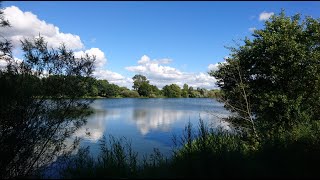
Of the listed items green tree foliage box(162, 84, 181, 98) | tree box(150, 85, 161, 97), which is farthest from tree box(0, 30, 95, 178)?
green tree foliage box(162, 84, 181, 98)

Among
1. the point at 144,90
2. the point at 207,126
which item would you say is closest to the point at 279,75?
the point at 207,126

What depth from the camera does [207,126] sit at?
38.6 feet

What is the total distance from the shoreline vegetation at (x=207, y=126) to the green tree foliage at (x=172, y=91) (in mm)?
127340

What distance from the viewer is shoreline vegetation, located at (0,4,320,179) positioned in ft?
15.6

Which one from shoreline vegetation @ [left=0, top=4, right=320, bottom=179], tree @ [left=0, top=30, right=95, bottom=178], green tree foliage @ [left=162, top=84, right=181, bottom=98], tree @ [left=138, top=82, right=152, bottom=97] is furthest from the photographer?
green tree foliage @ [left=162, top=84, right=181, bottom=98]

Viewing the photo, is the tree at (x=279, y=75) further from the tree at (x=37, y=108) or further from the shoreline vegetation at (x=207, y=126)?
the tree at (x=37, y=108)

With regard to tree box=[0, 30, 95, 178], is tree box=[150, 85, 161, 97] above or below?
above

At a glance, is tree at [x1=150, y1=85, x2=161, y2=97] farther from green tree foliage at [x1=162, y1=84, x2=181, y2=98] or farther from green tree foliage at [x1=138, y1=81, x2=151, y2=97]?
green tree foliage at [x1=162, y1=84, x2=181, y2=98]

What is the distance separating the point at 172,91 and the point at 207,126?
136 m

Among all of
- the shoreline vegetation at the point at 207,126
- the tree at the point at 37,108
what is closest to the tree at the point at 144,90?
the shoreline vegetation at the point at 207,126

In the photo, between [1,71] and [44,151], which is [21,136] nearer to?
[44,151]

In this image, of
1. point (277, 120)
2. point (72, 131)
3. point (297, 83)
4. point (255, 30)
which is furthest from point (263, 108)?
point (72, 131)

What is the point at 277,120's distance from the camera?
16.5m

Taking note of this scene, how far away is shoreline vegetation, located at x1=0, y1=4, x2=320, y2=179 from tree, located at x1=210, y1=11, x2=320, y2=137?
5 centimetres
